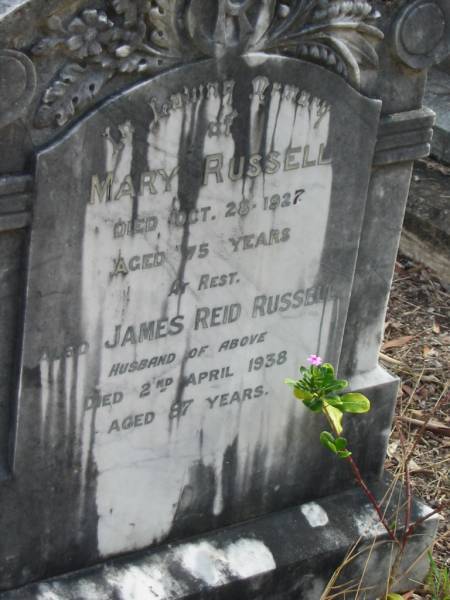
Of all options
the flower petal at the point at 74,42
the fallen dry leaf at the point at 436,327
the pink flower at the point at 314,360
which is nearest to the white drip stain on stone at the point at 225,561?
the pink flower at the point at 314,360

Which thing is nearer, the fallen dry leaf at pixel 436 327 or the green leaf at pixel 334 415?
the green leaf at pixel 334 415

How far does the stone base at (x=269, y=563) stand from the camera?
12.8 feet

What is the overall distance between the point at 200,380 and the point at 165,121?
875 millimetres

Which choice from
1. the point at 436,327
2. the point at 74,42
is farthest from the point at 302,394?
the point at 436,327

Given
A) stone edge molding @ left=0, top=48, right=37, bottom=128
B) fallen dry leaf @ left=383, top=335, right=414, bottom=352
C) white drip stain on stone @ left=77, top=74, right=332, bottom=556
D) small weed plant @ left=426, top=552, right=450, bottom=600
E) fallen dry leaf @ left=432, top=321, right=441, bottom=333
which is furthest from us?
fallen dry leaf @ left=432, top=321, right=441, bottom=333

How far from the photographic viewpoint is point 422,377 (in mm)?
5473

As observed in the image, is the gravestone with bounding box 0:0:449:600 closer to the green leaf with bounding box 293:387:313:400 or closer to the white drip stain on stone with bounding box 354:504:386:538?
the white drip stain on stone with bounding box 354:504:386:538

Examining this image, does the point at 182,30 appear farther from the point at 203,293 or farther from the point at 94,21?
the point at 203,293

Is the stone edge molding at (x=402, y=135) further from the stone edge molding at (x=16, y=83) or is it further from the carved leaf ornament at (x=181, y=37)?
the stone edge molding at (x=16, y=83)

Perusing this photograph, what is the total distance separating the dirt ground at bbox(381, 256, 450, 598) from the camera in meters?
4.87

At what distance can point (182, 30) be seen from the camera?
334cm

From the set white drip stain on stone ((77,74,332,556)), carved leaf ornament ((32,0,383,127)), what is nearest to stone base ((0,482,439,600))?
white drip stain on stone ((77,74,332,556))

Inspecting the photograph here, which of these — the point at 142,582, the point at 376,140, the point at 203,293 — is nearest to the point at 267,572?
the point at 142,582

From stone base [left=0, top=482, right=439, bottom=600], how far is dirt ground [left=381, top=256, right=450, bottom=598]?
22cm
